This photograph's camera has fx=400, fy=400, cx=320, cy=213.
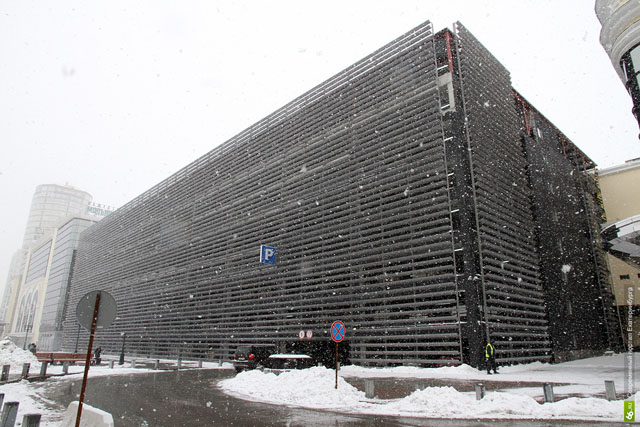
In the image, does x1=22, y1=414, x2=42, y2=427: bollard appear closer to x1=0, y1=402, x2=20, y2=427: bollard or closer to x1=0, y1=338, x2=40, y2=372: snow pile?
x1=0, y1=402, x2=20, y2=427: bollard

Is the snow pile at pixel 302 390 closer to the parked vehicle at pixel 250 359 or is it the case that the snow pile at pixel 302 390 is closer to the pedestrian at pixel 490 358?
the parked vehicle at pixel 250 359

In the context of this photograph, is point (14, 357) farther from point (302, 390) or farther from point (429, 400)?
point (429, 400)

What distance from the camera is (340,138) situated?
91.1ft

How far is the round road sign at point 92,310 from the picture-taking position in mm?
6293

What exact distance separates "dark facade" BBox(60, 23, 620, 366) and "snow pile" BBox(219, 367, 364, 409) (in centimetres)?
836

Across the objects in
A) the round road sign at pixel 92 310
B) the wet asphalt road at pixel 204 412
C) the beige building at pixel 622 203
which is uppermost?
the beige building at pixel 622 203

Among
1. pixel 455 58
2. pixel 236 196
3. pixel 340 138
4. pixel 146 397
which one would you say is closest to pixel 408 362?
pixel 146 397

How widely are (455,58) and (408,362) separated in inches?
702

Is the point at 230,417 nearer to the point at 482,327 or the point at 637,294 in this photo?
the point at 482,327

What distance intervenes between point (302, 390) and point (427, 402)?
418cm

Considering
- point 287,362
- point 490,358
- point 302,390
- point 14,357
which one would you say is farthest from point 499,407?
point 14,357

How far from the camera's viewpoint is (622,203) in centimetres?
4481

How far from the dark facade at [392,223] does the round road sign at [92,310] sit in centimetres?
1636

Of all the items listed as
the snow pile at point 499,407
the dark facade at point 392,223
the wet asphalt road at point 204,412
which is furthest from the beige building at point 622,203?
the wet asphalt road at point 204,412
